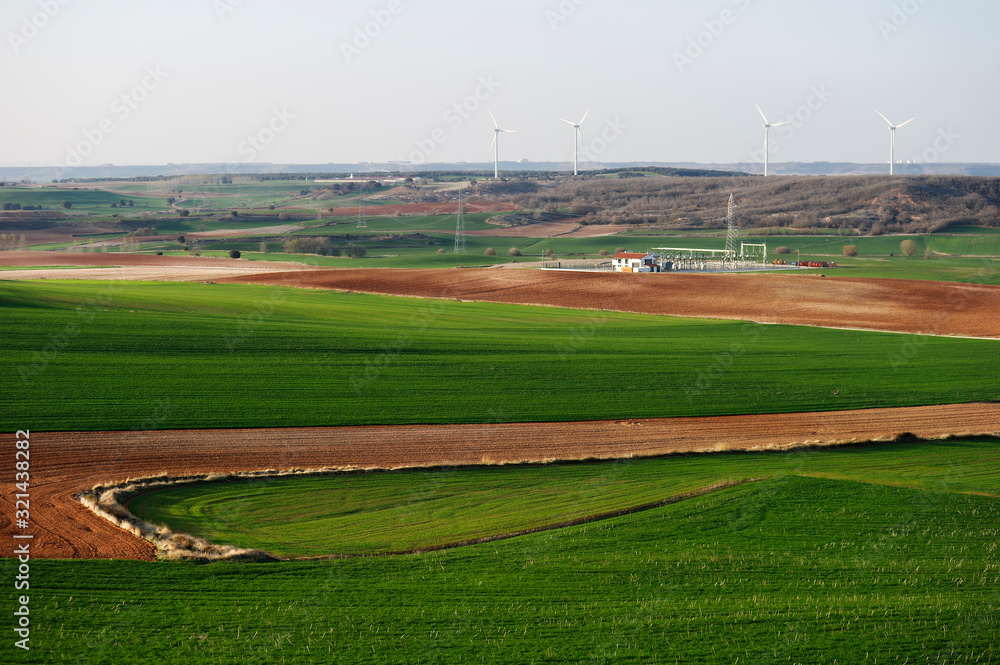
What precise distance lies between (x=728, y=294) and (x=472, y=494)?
2049 inches

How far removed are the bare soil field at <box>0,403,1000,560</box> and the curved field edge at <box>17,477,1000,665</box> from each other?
6.75 metres

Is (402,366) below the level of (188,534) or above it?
above

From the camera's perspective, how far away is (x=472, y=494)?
27.2 meters

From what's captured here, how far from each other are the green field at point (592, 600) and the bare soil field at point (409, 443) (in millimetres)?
6710

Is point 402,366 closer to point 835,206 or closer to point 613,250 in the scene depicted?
point 613,250

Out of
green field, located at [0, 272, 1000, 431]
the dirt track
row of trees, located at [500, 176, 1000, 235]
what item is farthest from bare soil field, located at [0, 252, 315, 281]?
row of trees, located at [500, 176, 1000, 235]

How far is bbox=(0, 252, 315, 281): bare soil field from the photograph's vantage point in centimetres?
8025

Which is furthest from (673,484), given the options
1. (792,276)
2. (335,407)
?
(792,276)

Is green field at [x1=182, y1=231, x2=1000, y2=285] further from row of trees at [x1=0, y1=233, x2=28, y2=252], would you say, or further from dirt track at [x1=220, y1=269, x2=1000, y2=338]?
row of trees at [x1=0, y1=233, x2=28, y2=252]

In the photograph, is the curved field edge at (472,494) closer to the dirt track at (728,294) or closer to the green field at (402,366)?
the green field at (402,366)

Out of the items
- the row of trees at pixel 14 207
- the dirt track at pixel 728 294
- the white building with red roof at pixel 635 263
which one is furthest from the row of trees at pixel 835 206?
the row of trees at pixel 14 207

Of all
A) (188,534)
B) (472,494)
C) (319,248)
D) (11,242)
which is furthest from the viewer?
(11,242)

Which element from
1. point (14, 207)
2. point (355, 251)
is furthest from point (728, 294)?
point (14, 207)

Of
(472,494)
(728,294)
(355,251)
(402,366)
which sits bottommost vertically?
(472,494)
